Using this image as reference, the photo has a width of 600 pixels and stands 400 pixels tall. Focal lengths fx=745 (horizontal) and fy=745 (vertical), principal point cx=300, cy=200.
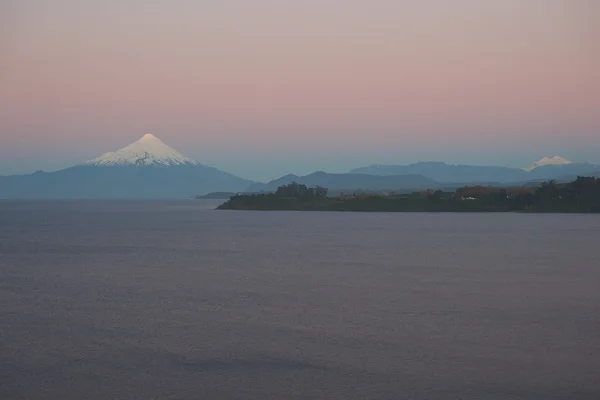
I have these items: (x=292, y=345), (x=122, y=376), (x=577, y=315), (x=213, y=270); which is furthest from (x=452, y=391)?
(x=213, y=270)

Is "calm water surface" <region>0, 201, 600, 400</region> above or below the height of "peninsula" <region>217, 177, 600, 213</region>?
below

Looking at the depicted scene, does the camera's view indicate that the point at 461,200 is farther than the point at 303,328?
Yes

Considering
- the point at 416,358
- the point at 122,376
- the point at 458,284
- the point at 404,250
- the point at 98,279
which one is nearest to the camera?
the point at 122,376

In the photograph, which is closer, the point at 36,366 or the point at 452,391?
the point at 452,391

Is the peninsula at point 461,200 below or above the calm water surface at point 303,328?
above

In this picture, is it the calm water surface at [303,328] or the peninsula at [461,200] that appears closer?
the calm water surface at [303,328]

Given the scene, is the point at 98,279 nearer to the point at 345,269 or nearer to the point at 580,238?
the point at 345,269

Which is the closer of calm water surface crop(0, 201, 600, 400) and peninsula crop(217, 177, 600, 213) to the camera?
calm water surface crop(0, 201, 600, 400)

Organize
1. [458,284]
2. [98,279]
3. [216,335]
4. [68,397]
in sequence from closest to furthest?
[68,397]
[216,335]
[458,284]
[98,279]
